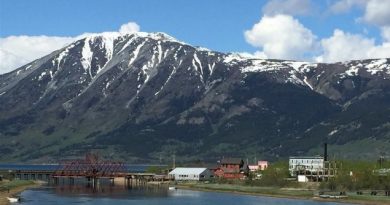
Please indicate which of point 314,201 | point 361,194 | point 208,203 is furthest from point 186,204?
point 361,194

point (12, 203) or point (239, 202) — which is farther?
point (239, 202)

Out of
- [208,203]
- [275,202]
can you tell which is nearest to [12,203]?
[208,203]

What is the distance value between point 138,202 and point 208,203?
16.8m

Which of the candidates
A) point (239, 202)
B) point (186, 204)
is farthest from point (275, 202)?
point (186, 204)

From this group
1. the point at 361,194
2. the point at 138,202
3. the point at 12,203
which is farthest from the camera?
the point at 361,194

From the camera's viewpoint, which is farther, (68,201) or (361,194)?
(361,194)

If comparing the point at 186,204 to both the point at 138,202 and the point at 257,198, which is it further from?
the point at 257,198

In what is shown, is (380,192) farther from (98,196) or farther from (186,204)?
(98,196)

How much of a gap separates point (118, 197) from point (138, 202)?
75.5 ft

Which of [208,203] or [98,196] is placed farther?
[98,196]

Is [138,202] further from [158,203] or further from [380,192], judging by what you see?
[380,192]

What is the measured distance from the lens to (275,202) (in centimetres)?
17338

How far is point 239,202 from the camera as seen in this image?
172375 millimetres

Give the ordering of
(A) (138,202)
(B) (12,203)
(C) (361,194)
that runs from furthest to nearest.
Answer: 1. (C) (361,194)
2. (A) (138,202)
3. (B) (12,203)
